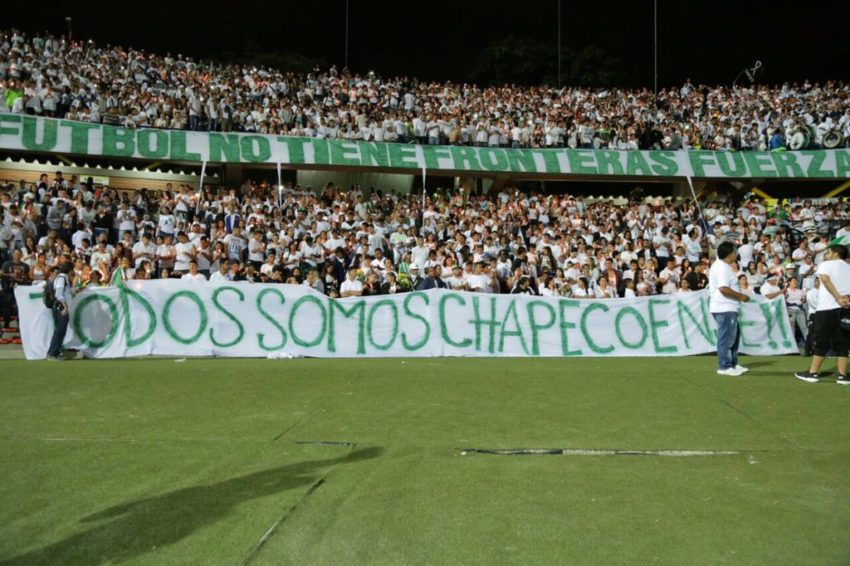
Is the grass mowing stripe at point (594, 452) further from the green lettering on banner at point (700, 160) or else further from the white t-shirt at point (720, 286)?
the green lettering on banner at point (700, 160)

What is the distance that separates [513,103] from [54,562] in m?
27.1

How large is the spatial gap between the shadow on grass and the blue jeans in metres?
6.61

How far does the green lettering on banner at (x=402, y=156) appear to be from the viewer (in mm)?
23766

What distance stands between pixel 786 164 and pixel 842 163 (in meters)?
1.85

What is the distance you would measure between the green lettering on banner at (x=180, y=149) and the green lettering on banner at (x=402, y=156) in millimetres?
5967

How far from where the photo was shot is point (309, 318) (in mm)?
12711

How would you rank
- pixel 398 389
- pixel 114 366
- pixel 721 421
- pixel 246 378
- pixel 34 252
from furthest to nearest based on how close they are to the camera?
pixel 34 252 < pixel 114 366 < pixel 246 378 < pixel 398 389 < pixel 721 421

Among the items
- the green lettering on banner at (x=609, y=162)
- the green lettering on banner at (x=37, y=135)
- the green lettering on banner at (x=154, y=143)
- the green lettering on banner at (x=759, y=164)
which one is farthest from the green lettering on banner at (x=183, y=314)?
the green lettering on banner at (x=759, y=164)

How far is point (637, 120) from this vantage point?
27922mm

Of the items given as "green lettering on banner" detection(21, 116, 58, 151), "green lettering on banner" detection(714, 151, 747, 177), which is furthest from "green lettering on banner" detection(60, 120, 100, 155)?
"green lettering on banner" detection(714, 151, 747, 177)

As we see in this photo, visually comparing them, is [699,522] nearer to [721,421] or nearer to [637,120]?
[721,421]

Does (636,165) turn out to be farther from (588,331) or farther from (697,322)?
(588,331)

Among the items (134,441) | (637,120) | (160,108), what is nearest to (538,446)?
(134,441)

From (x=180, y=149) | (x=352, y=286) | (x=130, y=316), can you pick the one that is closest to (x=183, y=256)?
(x=130, y=316)
